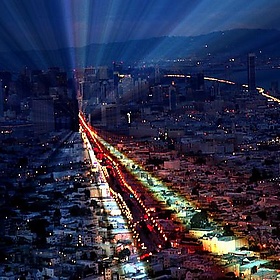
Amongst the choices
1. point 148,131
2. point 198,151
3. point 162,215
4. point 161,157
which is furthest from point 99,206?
point 148,131

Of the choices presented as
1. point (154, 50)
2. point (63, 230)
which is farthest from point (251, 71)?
point (63, 230)

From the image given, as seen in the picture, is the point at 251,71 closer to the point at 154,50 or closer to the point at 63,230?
the point at 154,50

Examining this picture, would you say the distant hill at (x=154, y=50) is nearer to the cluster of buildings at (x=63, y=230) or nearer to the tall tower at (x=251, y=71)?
the tall tower at (x=251, y=71)

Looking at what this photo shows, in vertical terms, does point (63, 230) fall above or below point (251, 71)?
below

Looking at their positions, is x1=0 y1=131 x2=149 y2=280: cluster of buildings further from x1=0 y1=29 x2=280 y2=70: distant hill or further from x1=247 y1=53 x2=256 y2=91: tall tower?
x1=247 y1=53 x2=256 y2=91: tall tower

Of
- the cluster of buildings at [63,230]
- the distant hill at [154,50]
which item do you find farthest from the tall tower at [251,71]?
the cluster of buildings at [63,230]

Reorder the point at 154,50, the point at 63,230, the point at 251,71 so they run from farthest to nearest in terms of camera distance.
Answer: the point at 251,71 → the point at 154,50 → the point at 63,230
